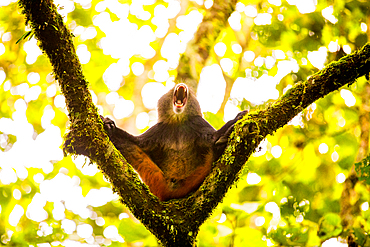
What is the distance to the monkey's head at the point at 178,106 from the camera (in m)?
4.17

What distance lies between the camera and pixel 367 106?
499 centimetres

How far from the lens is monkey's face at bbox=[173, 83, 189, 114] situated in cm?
413

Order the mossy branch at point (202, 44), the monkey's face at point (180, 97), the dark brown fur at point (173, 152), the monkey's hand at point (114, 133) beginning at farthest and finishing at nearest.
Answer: the mossy branch at point (202, 44) < the monkey's face at point (180, 97) < the dark brown fur at point (173, 152) < the monkey's hand at point (114, 133)

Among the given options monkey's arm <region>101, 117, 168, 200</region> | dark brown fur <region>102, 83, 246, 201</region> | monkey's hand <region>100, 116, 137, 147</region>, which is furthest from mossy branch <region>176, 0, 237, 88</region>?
monkey's arm <region>101, 117, 168, 200</region>

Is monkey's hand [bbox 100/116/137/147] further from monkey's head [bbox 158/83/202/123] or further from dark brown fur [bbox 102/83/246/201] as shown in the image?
monkey's head [bbox 158/83/202/123]

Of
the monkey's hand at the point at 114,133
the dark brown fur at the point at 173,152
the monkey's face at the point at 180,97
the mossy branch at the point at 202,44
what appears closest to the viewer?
the monkey's hand at the point at 114,133

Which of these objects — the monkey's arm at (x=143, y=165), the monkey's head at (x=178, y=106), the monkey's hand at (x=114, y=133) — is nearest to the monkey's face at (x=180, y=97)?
the monkey's head at (x=178, y=106)

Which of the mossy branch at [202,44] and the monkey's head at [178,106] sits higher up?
the mossy branch at [202,44]

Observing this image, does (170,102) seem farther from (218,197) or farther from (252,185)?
(218,197)

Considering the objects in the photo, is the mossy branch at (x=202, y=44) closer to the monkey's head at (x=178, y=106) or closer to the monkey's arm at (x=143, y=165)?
the monkey's head at (x=178, y=106)

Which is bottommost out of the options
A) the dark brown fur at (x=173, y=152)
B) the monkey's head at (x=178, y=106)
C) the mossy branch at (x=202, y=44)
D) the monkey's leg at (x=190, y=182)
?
the monkey's leg at (x=190, y=182)

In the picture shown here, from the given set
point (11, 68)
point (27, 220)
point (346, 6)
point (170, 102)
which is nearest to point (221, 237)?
point (170, 102)

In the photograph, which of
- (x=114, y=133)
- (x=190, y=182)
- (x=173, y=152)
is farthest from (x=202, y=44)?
(x=190, y=182)

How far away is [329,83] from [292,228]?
244cm
